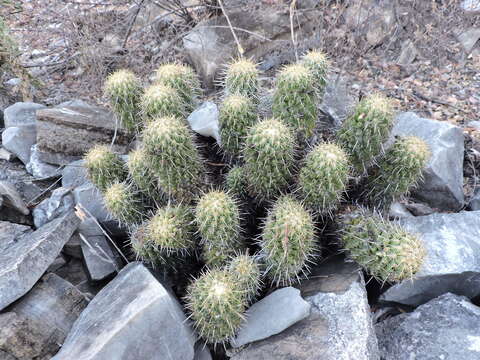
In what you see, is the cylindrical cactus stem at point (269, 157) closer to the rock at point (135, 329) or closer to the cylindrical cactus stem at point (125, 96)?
the rock at point (135, 329)

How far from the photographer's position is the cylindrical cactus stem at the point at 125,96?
9.56 feet

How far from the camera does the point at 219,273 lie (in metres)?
2.20

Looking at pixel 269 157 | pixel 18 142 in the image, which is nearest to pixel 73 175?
pixel 18 142

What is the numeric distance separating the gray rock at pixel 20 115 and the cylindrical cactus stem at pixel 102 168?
173cm

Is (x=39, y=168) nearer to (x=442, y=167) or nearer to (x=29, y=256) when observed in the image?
(x=29, y=256)

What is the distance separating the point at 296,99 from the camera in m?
2.54

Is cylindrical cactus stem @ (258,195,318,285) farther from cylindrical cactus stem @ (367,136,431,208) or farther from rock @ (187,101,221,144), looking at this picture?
rock @ (187,101,221,144)

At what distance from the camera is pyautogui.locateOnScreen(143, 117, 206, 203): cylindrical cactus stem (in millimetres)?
2352

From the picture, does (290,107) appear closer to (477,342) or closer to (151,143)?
(151,143)

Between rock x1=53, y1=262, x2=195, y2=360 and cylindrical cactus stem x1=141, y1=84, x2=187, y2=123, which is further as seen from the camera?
cylindrical cactus stem x1=141, y1=84, x2=187, y2=123

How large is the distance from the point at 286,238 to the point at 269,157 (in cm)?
46

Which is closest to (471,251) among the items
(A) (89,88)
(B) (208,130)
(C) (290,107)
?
(C) (290,107)

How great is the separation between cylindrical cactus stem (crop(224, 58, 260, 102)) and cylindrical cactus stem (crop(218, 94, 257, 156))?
126 millimetres

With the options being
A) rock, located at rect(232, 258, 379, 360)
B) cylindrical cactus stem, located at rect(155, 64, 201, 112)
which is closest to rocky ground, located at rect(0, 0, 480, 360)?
rock, located at rect(232, 258, 379, 360)
